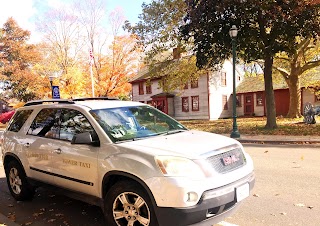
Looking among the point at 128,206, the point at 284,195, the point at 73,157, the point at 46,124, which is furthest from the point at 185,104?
the point at 128,206

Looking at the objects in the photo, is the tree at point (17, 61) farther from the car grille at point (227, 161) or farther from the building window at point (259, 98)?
the car grille at point (227, 161)

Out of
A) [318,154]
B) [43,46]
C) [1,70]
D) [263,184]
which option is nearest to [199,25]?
[318,154]

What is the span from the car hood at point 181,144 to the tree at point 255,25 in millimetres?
12117

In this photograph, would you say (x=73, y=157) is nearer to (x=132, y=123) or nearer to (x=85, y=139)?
(x=85, y=139)

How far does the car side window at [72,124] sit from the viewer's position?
4.39 meters

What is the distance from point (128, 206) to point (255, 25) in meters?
16.1

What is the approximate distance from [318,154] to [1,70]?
4462cm

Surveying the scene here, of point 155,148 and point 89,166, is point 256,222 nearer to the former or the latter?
point 155,148

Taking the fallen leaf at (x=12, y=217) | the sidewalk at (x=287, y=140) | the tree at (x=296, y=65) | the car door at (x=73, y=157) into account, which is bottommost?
the fallen leaf at (x=12, y=217)

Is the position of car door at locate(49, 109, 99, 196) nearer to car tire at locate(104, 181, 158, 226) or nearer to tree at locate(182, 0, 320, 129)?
car tire at locate(104, 181, 158, 226)

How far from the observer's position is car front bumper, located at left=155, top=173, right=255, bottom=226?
3221 millimetres

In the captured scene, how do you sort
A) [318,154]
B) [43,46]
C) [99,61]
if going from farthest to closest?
[43,46] → [99,61] → [318,154]

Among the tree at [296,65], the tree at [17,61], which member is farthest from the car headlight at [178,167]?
the tree at [17,61]

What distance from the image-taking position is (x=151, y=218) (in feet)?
11.2
